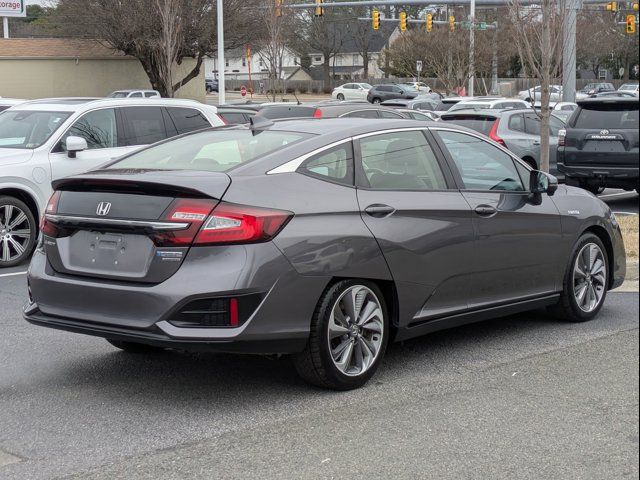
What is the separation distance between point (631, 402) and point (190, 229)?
265cm

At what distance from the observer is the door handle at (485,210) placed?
6.62 m

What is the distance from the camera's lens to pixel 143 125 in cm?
1181

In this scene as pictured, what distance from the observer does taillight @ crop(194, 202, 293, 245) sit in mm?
5293

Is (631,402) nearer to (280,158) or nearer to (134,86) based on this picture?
(280,158)

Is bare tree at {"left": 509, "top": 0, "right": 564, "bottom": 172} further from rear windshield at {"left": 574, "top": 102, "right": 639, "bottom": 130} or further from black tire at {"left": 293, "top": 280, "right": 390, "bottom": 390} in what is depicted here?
black tire at {"left": 293, "top": 280, "right": 390, "bottom": 390}

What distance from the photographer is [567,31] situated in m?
14.6

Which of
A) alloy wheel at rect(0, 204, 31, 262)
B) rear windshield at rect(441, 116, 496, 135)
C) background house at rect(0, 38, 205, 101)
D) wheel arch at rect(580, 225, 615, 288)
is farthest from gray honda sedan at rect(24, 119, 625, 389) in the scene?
background house at rect(0, 38, 205, 101)

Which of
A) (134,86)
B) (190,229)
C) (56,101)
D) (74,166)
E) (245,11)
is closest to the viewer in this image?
(190,229)

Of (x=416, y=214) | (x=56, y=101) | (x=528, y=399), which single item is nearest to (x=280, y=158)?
(x=416, y=214)

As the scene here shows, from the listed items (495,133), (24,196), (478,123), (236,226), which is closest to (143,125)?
(24,196)

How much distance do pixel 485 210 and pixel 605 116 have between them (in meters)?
9.33

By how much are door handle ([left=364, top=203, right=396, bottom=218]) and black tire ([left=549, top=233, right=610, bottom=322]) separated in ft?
6.52

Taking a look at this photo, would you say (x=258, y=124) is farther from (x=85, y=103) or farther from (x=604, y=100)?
(x=604, y=100)

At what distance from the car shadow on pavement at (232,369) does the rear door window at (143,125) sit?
5.33 m
